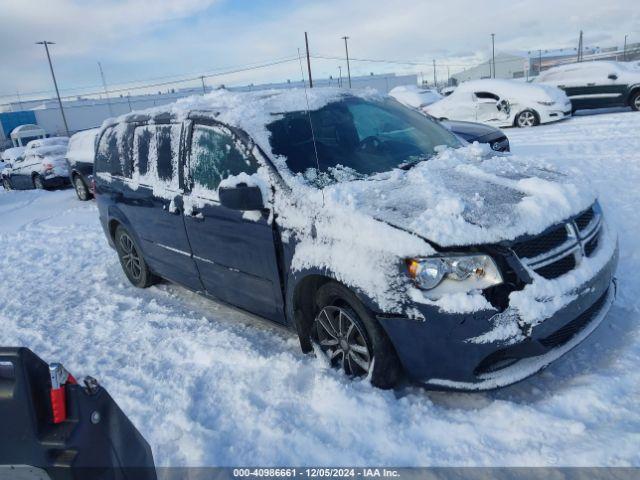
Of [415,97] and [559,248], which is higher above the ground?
[415,97]

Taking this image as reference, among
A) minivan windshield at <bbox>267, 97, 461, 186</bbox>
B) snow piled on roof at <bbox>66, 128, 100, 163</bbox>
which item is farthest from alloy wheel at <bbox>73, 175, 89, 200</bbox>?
minivan windshield at <bbox>267, 97, 461, 186</bbox>

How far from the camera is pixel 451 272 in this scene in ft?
8.16

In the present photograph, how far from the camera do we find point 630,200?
223 inches

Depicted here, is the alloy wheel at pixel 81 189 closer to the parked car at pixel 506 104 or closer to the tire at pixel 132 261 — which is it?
the tire at pixel 132 261

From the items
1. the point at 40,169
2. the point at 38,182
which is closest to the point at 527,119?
the point at 40,169

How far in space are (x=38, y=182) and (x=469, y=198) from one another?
53.8ft

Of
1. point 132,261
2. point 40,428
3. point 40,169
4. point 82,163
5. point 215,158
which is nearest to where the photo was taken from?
point 40,428

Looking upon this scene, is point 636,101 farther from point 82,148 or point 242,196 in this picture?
point 82,148

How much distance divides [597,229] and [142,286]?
171 inches

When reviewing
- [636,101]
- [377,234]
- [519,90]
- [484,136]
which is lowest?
[636,101]

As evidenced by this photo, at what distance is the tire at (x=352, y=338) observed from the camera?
274cm

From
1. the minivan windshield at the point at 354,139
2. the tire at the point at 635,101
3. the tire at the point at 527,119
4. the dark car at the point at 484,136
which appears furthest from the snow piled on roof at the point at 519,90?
the minivan windshield at the point at 354,139

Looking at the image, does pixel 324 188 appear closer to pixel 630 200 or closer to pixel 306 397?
pixel 306 397

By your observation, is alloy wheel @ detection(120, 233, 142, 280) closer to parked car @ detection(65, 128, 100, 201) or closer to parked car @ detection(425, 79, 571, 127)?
parked car @ detection(65, 128, 100, 201)
